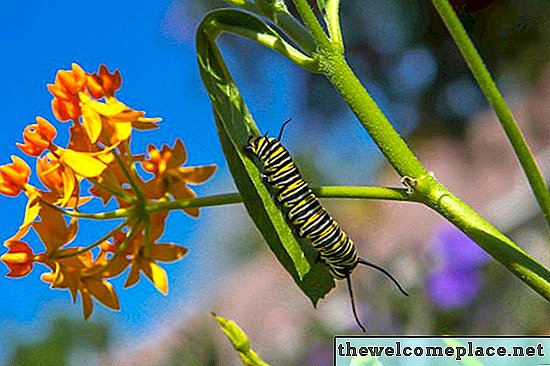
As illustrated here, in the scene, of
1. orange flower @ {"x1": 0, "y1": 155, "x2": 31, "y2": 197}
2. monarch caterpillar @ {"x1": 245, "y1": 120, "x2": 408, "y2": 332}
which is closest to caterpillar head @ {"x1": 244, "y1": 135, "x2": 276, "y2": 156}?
monarch caterpillar @ {"x1": 245, "y1": 120, "x2": 408, "y2": 332}

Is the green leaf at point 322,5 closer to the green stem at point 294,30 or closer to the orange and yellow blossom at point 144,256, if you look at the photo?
the green stem at point 294,30

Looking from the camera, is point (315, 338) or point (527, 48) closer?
point (315, 338)

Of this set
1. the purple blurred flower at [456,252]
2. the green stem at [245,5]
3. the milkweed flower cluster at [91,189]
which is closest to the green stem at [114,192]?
the milkweed flower cluster at [91,189]

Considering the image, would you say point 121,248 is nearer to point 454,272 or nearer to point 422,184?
point 422,184

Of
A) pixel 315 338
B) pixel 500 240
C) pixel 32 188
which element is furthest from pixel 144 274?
pixel 315 338

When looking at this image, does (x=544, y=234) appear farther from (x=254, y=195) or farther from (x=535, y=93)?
(x=254, y=195)

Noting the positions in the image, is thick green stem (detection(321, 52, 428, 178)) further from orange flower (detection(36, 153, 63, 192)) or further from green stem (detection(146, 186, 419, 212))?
orange flower (detection(36, 153, 63, 192))
